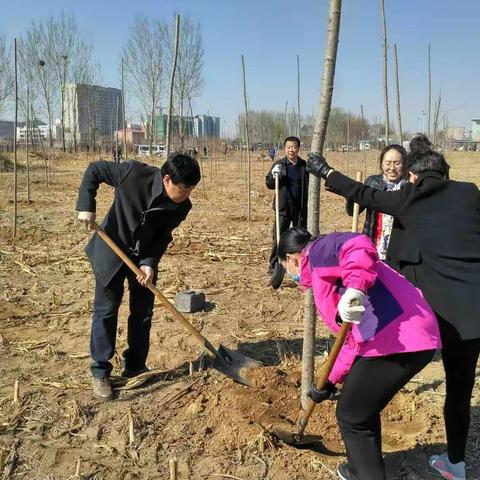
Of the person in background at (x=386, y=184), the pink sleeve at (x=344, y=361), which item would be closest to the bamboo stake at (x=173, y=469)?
the pink sleeve at (x=344, y=361)

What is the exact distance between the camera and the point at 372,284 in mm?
1897

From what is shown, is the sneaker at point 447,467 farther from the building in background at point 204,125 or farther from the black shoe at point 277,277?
the building in background at point 204,125

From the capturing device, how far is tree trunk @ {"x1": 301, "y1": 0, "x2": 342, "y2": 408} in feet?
8.24

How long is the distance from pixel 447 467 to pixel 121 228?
226 cm

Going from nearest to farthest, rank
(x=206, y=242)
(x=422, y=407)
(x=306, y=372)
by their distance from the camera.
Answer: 1. (x=306, y=372)
2. (x=422, y=407)
3. (x=206, y=242)

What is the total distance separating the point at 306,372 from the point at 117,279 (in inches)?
51.3

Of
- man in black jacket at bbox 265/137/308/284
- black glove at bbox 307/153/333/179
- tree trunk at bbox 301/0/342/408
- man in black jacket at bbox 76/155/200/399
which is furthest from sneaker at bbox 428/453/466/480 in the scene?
man in black jacket at bbox 265/137/308/284

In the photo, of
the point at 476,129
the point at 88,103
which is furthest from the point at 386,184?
the point at 476,129

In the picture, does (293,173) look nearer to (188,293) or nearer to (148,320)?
(188,293)

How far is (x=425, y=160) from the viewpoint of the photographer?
2406mm

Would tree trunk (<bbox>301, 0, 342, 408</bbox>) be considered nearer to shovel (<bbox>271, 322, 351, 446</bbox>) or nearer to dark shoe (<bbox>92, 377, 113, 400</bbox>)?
shovel (<bbox>271, 322, 351, 446</bbox>)

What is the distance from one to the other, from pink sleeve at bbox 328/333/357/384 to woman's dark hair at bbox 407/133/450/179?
2.87 feet

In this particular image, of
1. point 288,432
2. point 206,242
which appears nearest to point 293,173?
point 206,242

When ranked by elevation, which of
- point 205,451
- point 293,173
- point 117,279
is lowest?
point 205,451
